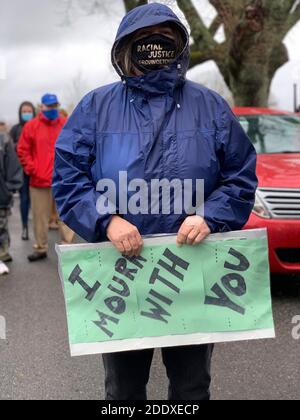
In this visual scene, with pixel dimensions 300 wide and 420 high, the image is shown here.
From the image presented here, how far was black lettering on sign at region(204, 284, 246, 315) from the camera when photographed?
213 cm

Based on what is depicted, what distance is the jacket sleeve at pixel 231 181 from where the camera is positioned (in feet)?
6.77

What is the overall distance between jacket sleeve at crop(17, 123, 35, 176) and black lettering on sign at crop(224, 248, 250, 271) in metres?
4.85

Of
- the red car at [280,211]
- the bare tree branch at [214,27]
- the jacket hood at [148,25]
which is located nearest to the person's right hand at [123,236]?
the jacket hood at [148,25]

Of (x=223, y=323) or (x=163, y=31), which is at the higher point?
(x=163, y=31)

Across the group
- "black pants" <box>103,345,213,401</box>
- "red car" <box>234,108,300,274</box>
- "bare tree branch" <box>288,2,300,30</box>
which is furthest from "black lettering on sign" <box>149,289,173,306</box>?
"bare tree branch" <box>288,2,300,30</box>

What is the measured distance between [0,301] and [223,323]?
3346 mm

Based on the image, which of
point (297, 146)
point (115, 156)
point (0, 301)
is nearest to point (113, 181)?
point (115, 156)

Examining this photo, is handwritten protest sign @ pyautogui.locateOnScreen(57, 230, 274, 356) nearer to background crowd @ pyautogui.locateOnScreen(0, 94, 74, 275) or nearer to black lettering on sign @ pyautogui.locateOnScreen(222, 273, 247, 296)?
black lettering on sign @ pyautogui.locateOnScreen(222, 273, 247, 296)

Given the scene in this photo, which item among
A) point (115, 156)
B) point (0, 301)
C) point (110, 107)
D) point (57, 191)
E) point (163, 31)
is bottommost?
point (0, 301)

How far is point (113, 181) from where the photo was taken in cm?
203

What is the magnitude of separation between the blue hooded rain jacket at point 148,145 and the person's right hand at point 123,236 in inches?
1.4

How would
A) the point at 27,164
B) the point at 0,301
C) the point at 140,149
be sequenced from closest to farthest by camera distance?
the point at 140,149 < the point at 0,301 < the point at 27,164
